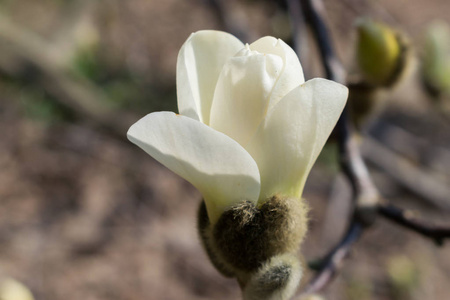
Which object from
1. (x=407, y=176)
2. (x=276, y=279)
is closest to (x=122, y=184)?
(x=407, y=176)

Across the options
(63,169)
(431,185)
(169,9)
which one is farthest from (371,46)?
(169,9)

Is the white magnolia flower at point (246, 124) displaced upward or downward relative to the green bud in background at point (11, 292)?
upward

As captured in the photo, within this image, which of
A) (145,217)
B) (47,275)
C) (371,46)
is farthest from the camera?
(145,217)

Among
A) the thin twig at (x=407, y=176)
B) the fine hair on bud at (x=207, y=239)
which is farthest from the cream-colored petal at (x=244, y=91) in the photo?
the thin twig at (x=407, y=176)

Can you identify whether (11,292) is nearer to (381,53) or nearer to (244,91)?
(244,91)

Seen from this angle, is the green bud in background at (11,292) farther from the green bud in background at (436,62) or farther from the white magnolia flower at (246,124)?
the green bud in background at (436,62)

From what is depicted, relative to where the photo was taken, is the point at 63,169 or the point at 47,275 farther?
the point at 63,169

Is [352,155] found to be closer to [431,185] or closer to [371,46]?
[371,46]
